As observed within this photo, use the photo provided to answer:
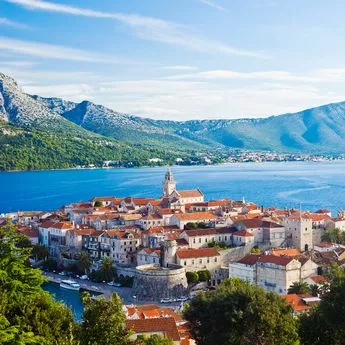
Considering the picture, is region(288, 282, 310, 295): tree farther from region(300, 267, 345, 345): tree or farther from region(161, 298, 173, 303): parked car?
region(300, 267, 345, 345): tree

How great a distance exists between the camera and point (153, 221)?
6475 cm

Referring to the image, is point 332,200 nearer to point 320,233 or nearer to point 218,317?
point 320,233

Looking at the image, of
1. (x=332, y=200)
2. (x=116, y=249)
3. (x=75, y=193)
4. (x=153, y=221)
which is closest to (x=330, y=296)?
(x=116, y=249)

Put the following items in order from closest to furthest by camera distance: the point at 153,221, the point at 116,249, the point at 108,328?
the point at 108,328 < the point at 116,249 < the point at 153,221

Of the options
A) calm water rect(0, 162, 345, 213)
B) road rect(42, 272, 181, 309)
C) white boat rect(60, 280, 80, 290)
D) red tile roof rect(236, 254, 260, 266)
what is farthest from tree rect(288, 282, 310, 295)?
calm water rect(0, 162, 345, 213)

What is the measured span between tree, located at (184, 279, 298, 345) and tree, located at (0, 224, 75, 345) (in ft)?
18.5

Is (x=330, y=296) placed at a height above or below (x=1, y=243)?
below

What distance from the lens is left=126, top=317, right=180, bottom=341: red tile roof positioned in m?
28.7

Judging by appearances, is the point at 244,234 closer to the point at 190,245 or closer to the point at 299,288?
the point at 190,245

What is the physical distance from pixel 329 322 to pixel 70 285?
33849 millimetres

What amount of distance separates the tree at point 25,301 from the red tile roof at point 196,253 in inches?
1253

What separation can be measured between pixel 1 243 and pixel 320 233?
4375cm

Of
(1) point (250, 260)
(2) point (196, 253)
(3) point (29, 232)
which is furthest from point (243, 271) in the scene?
(3) point (29, 232)

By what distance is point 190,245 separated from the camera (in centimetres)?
5616
